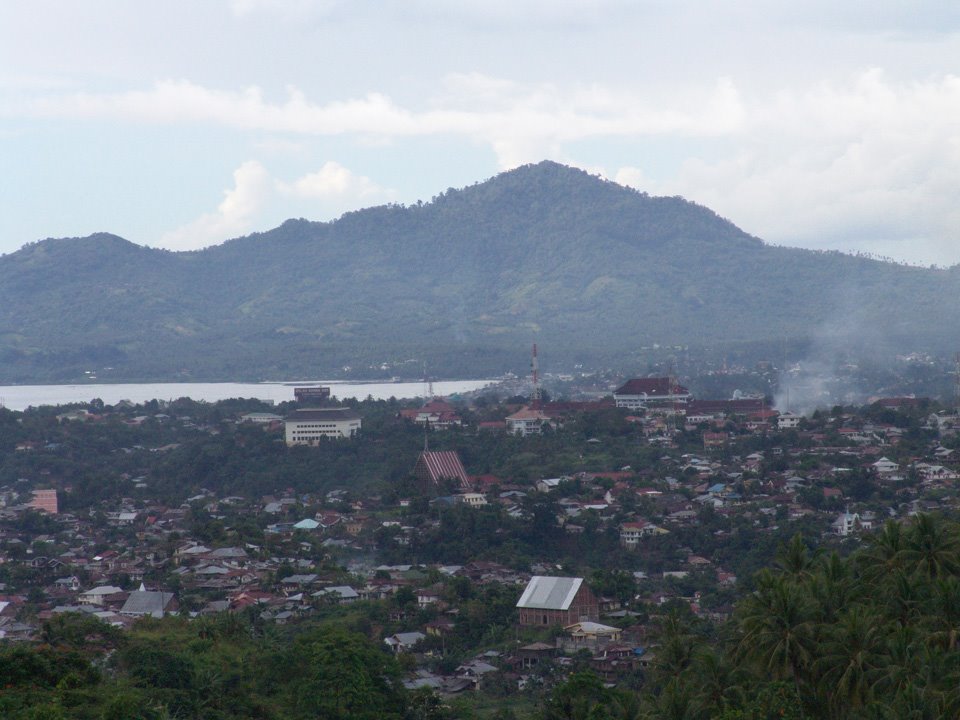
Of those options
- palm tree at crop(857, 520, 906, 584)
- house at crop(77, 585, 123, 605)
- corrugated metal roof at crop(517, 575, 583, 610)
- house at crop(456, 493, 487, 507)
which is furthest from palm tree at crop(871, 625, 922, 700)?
house at crop(456, 493, 487, 507)

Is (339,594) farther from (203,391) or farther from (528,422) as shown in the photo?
(203,391)

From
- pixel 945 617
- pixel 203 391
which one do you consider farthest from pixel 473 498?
pixel 203 391

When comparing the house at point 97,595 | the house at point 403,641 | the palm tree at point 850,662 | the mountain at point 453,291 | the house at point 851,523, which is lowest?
the house at point 403,641

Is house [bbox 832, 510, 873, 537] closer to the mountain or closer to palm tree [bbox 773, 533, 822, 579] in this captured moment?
palm tree [bbox 773, 533, 822, 579]

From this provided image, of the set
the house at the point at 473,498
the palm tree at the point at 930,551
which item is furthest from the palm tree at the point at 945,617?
the house at the point at 473,498

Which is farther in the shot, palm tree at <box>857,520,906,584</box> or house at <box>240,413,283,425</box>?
house at <box>240,413,283,425</box>

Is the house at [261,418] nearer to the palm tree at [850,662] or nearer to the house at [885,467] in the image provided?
the house at [885,467]

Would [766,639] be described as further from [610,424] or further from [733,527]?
[610,424]
